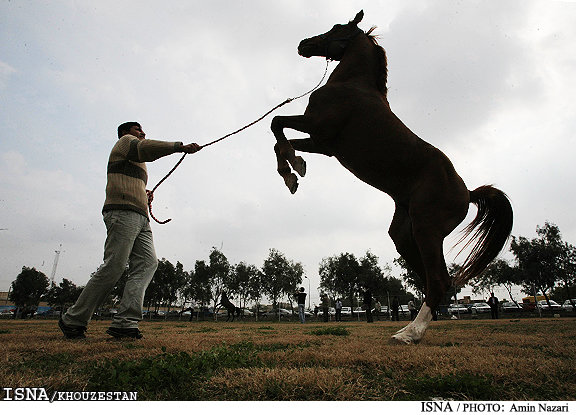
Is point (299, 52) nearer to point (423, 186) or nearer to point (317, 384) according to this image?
point (423, 186)

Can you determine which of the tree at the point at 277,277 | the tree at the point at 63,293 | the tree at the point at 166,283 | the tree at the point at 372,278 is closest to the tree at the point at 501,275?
the tree at the point at 372,278

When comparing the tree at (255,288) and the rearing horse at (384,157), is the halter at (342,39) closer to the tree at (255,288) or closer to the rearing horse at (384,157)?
the rearing horse at (384,157)

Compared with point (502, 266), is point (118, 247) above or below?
below

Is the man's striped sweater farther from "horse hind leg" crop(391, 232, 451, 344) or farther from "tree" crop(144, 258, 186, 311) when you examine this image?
"tree" crop(144, 258, 186, 311)

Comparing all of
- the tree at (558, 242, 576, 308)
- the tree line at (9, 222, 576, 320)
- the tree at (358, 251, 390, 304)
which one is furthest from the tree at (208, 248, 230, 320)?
the tree at (558, 242, 576, 308)

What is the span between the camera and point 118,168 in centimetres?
443

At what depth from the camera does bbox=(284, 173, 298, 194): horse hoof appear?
4102mm

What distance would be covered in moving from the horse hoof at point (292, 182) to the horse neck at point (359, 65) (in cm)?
134

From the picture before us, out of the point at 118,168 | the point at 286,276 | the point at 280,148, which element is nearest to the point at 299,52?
the point at 280,148

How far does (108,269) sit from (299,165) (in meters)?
2.58

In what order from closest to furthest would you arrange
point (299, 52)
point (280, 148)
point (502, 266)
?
point (280, 148)
point (299, 52)
point (502, 266)

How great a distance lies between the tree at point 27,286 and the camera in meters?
51.9

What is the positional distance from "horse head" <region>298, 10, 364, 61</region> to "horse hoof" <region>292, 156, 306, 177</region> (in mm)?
1670

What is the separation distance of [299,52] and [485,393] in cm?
453
